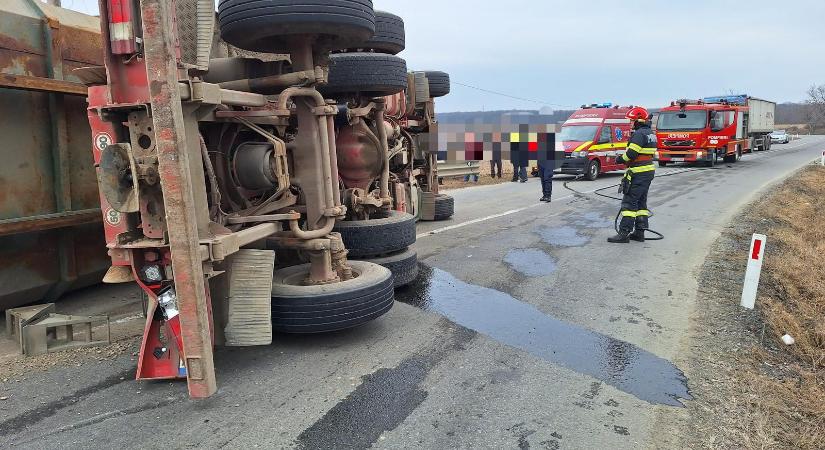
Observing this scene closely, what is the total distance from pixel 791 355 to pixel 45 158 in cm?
567

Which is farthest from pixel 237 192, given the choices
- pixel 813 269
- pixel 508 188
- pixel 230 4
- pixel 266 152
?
pixel 508 188

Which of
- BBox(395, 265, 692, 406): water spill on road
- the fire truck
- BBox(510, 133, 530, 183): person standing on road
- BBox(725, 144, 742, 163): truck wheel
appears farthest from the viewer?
BBox(725, 144, 742, 163): truck wheel

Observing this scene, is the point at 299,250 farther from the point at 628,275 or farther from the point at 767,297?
the point at 767,297

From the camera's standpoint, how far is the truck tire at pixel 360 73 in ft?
16.7

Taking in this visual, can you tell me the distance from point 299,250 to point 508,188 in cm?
1274

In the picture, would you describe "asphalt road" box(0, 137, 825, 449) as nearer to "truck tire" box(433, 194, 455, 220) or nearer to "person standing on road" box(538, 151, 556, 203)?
"truck tire" box(433, 194, 455, 220)

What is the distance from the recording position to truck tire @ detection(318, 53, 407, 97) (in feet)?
16.7

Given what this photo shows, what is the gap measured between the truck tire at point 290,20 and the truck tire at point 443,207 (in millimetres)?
6210

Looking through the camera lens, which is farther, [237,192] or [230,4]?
[237,192]

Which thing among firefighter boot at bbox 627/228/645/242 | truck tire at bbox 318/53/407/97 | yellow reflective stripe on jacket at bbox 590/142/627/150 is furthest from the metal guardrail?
truck tire at bbox 318/53/407/97

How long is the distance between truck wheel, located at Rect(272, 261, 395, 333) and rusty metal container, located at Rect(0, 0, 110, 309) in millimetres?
1966

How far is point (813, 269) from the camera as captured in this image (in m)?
6.45

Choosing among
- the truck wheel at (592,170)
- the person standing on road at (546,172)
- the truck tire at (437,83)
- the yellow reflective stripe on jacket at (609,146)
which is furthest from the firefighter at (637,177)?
the yellow reflective stripe on jacket at (609,146)

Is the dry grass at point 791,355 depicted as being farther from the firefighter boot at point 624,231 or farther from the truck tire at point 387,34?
the truck tire at point 387,34
